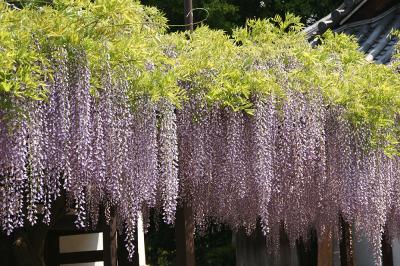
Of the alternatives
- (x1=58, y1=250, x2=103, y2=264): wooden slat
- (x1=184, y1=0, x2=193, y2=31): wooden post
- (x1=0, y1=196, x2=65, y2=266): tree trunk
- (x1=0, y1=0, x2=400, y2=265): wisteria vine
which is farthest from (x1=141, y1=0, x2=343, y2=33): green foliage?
(x1=0, y1=196, x2=65, y2=266): tree trunk

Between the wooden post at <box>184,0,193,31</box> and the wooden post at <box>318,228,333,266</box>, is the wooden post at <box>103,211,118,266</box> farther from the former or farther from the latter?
the wooden post at <box>318,228,333,266</box>

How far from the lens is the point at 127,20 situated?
5.20 meters

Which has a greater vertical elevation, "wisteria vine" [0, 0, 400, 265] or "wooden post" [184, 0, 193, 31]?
"wooden post" [184, 0, 193, 31]

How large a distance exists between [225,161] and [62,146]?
5.41ft

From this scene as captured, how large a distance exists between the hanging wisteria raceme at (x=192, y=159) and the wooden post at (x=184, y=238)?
0.14 metres

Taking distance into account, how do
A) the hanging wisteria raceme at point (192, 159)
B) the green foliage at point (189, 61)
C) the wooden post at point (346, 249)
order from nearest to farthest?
the green foliage at point (189, 61) → the hanging wisteria raceme at point (192, 159) → the wooden post at point (346, 249)

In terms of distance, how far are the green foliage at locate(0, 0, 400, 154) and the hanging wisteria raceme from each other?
8 centimetres

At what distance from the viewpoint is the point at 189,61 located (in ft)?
19.5

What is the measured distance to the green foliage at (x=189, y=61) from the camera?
4.78m

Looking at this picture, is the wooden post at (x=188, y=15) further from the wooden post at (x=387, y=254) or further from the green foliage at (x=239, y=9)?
the green foliage at (x=239, y=9)

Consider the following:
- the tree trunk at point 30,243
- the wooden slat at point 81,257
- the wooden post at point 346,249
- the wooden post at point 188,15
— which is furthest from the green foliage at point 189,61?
the wooden slat at point 81,257

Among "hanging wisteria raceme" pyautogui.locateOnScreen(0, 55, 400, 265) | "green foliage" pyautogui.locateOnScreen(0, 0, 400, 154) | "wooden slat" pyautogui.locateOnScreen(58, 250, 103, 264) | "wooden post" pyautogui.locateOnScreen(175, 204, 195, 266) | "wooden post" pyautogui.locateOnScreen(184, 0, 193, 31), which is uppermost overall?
"wooden post" pyautogui.locateOnScreen(184, 0, 193, 31)

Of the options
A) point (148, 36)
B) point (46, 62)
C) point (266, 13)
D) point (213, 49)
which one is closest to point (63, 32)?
point (46, 62)

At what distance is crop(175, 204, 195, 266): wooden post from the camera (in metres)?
6.20
